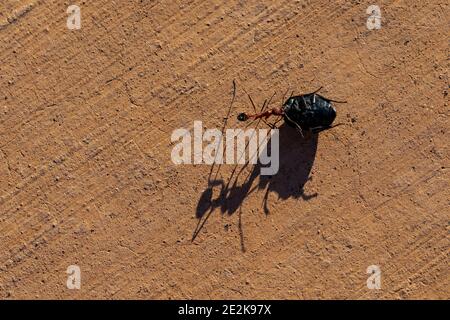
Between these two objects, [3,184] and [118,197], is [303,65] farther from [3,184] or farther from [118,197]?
[3,184]

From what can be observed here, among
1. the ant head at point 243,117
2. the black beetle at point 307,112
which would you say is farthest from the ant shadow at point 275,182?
the ant head at point 243,117

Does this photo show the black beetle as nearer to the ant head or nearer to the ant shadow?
the ant head

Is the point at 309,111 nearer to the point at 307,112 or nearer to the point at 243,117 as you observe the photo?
the point at 307,112

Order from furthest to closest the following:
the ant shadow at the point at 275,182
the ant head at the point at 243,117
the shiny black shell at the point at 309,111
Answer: the ant shadow at the point at 275,182 → the ant head at the point at 243,117 → the shiny black shell at the point at 309,111

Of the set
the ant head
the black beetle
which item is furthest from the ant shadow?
the ant head

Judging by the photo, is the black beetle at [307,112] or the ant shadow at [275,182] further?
the ant shadow at [275,182]

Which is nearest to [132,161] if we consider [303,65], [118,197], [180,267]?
[118,197]

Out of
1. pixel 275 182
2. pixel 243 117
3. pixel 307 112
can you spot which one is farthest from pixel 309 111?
pixel 275 182

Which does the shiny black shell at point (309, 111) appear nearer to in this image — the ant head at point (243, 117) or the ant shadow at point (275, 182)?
the ant shadow at point (275, 182)
